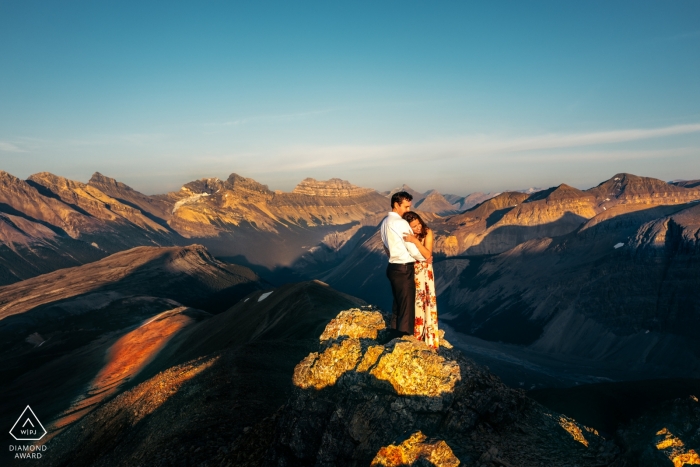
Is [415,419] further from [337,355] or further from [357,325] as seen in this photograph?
[357,325]

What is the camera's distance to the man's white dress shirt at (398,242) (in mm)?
13594

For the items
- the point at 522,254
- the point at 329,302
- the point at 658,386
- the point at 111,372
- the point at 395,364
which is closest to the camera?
the point at 395,364

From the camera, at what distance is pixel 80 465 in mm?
25391

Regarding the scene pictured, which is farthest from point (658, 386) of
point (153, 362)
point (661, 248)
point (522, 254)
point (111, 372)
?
point (522, 254)

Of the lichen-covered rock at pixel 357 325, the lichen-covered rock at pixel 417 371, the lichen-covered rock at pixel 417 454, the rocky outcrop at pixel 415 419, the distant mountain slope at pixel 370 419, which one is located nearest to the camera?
the lichen-covered rock at pixel 417 454

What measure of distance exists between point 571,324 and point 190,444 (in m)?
117

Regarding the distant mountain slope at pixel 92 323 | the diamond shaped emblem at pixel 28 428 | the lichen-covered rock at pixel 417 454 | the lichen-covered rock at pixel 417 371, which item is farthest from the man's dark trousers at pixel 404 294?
the distant mountain slope at pixel 92 323

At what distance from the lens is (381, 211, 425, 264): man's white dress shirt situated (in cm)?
1359

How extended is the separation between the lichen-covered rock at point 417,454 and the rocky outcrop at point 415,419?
21mm

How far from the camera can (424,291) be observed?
1412cm

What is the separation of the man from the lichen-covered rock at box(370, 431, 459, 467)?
4384 mm

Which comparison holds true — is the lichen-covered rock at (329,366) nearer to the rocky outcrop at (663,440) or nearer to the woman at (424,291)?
the woman at (424,291)

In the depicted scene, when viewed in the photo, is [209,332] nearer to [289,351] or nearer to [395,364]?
Answer: [289,351]

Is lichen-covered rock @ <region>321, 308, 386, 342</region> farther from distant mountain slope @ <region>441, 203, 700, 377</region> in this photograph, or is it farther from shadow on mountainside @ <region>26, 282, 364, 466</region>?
distant mountain slope @ <region>441, 203, 700, 377</region>
